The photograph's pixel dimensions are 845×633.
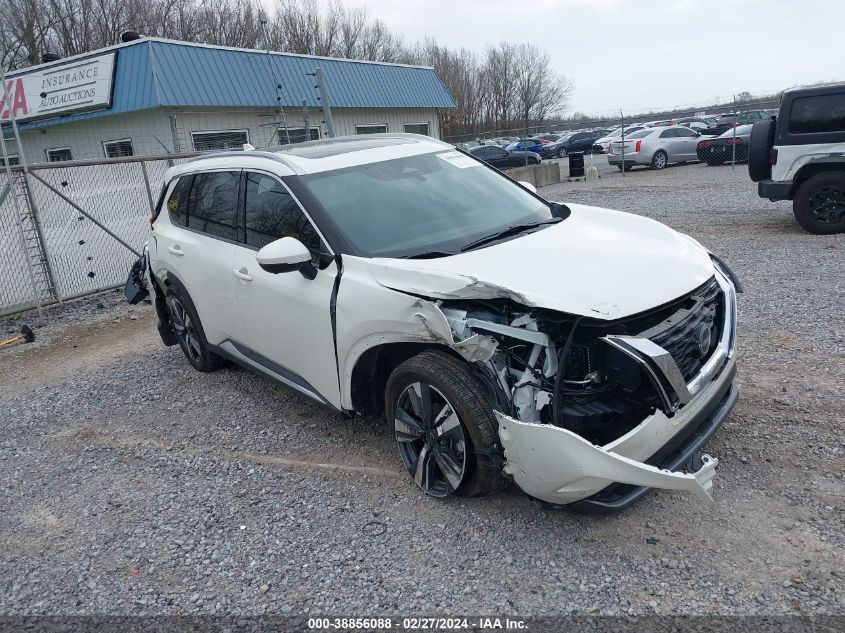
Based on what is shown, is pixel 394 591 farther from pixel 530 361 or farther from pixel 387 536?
pixel 530 361

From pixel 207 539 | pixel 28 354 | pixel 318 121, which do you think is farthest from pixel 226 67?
pixel 207 539

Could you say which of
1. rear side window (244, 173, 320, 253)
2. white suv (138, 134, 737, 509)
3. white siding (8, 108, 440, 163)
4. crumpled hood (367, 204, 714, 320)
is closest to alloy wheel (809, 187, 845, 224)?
white suv (138, 134, 737, 509)

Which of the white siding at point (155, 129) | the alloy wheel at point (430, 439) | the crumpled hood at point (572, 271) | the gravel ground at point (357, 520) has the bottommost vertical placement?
the gravel ground at point (357, 520)

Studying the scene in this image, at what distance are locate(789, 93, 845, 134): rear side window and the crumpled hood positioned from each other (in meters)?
6.34

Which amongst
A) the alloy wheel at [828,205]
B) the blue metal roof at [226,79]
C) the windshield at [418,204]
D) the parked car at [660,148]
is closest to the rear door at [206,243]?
the windshield at [418,204]

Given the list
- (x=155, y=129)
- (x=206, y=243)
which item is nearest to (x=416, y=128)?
(x=155, y=129)

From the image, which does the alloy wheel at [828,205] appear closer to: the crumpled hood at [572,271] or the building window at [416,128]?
the crumpled hood at [572,271]

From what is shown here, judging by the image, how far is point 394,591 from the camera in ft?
8.98

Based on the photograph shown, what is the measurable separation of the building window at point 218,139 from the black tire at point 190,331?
1120 centimetres

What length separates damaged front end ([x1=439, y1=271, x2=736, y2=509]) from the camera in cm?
255

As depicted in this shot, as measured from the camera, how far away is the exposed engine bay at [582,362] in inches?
104

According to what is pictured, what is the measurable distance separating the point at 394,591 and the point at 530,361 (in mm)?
1155

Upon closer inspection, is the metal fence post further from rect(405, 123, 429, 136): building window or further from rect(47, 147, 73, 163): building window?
rect(405, 123, 429, 136): building window

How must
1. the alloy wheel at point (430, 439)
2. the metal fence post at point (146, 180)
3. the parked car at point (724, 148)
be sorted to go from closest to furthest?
the alloy wheel at point (430, 439) < the metal fence post at point (146, 180) < the parked car at point (724, 148)
